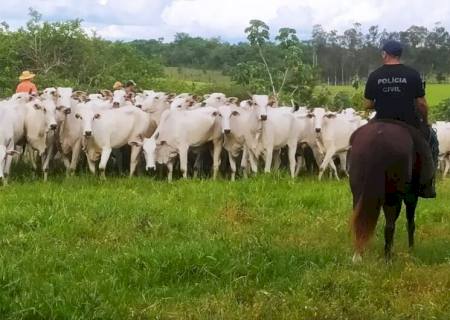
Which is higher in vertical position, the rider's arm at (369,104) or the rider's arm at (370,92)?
the rider's arm at (370,92)

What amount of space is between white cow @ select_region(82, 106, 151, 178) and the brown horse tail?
773 centimetres

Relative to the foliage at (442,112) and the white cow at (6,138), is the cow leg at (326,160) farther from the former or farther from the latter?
the foliage at (442,112)

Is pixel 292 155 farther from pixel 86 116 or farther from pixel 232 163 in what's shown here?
pixel 86 116

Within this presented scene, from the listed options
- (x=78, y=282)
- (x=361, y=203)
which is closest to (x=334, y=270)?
(x=361, y=203)

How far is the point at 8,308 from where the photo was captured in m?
6.21

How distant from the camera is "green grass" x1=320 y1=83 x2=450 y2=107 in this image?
48344mm

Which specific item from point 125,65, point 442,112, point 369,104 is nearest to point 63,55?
point 125,65

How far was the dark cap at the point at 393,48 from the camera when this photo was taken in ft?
28.1

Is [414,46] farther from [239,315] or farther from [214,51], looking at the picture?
[239,315]

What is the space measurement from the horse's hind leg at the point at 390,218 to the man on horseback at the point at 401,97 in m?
0.43

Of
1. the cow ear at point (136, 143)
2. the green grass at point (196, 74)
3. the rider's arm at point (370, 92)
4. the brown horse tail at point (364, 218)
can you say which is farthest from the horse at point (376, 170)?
the green grass at point (196, 74)

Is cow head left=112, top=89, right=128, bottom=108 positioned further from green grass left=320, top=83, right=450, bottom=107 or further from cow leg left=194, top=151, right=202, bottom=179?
green grass left=320, top=83, right=450, bottom=107

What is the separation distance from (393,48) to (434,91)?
1864 inches

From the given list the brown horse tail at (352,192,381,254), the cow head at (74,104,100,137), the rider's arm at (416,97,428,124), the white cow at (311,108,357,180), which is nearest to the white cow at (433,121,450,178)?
the white cow at (311,108,357,180)
